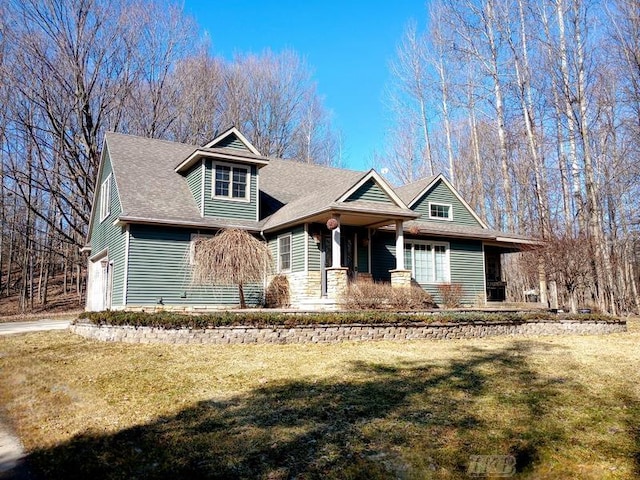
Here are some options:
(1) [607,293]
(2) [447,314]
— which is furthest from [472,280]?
(2) [447,314]

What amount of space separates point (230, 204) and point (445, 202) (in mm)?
8984

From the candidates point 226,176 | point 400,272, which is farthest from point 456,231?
point 226,176

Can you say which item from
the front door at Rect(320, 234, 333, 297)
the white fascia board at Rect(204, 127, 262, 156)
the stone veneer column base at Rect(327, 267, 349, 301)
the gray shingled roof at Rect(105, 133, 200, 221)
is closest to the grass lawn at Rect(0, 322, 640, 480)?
the stone veneer column base at Rect(327, 267, 349, 301)

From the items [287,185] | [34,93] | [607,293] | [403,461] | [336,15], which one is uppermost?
[336,15]

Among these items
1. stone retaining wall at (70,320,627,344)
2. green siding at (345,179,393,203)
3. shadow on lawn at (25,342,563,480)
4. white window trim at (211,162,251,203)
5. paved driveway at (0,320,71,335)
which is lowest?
shadow on lawn at (25,342,563,480)

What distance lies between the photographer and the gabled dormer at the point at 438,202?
19.2 m

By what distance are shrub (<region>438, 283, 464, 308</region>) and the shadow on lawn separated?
1091cm

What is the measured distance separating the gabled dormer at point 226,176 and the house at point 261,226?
4cm

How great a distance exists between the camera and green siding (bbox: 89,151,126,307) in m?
15.3

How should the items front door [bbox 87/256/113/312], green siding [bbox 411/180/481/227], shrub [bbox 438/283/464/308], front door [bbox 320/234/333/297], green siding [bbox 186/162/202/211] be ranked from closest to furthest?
1. front door [bbox 320/234/333/297]
2. green siding [bbox 186/162/202/211]
3. front door [bbox 87/256/113/312]
4. shrub [bbox 438/283/464/308]
5. green siding [bbox 411/180/481/227]

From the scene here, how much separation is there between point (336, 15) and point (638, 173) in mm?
15716

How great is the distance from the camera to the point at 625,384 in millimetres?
6332

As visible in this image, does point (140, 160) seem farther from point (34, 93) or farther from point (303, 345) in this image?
point (303, 345)

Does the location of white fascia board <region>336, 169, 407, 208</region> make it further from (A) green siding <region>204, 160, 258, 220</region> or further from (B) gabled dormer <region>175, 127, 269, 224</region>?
(A) green siding <region>204, 160, 258, 220</region>
